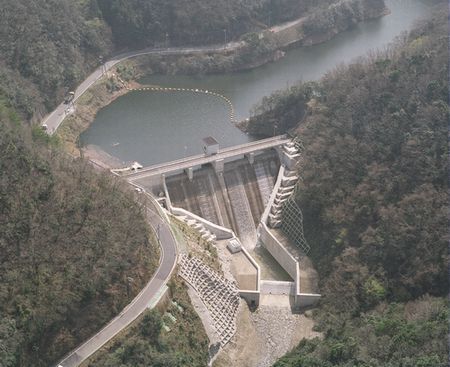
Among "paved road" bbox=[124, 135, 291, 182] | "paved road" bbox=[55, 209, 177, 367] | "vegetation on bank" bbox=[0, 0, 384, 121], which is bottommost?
"paved road" bbox=[55, 209, 177, 367]

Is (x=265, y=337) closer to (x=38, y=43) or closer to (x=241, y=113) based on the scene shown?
(x=241, y=113)

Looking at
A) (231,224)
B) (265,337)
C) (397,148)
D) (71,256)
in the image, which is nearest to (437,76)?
(397,148)

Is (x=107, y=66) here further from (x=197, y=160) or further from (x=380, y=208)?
(x=380, y=208)

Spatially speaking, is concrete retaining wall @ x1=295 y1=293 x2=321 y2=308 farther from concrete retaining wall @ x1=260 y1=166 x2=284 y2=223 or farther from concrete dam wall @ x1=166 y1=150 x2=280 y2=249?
concrete retaining wall @ x1=260 y1=166 x2=284 y2=223

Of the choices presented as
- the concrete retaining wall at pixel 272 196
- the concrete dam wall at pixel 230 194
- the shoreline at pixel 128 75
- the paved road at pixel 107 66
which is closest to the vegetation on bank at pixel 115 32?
the shoreline at pixel 128 75

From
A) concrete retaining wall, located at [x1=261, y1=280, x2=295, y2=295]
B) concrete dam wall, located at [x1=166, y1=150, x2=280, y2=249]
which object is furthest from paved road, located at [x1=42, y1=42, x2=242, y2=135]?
concrete retaining wall, located at [x1=261, y1=280, x2=295, y2=295]

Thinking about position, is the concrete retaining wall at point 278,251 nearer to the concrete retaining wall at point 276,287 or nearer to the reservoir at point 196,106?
the concrete retaining wall at point 276,287

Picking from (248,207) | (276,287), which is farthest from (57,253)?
(248,207)
